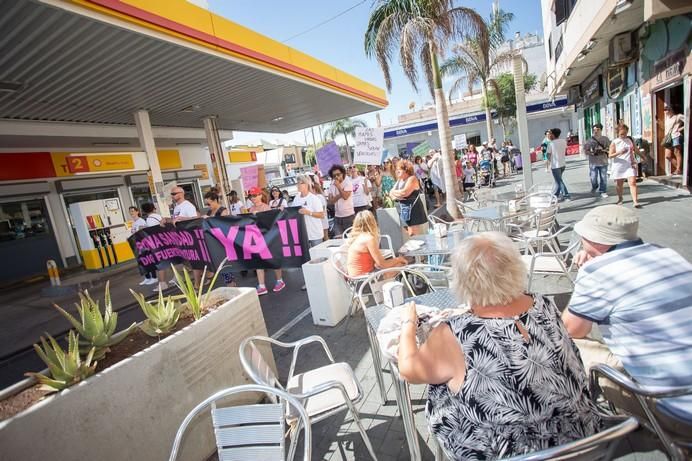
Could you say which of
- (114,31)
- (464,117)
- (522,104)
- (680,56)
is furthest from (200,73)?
(464,117)

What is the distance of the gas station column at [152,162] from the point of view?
9.02 meters

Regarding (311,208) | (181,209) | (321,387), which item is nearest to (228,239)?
(311,208)

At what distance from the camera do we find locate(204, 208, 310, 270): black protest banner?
17.6ft

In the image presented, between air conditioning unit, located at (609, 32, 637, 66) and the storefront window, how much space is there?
18.6 metres

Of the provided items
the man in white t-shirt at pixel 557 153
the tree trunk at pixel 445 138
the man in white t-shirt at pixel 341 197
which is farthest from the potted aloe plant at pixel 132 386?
the man in white t-shirt at pixel 557 153

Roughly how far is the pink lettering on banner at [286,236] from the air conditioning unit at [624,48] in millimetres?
10929

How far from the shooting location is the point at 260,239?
560 cm

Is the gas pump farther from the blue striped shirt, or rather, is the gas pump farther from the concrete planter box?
the blue striped shirt

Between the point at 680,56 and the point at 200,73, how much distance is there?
33.8 feet

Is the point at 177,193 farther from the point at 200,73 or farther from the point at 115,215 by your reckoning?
the point at 115,215

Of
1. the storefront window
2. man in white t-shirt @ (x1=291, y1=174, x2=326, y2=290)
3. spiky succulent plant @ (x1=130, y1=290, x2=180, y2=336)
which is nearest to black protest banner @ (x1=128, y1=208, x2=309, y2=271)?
man in white t-shirt @ (x1=291, y1=174, x2=326, y2=290)

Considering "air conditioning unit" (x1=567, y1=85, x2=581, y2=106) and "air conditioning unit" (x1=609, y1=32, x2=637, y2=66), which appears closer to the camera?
"air conditioning unit" (x1=609, y1=32, x2=637, y2=66)

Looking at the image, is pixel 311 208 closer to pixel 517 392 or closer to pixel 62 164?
pixel 517 392

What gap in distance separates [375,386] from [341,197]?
13.8 ft
